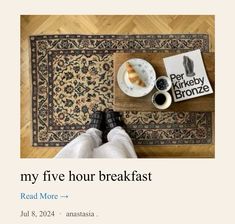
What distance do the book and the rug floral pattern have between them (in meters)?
0.23

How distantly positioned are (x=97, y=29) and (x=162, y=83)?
444mm

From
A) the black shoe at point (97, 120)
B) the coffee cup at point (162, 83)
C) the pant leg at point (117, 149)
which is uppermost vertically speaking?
the coffee cup at point (162, 83)

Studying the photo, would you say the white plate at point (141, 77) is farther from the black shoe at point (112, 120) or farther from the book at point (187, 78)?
the black shoe at point (112, 120)

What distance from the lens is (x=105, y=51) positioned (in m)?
1.31

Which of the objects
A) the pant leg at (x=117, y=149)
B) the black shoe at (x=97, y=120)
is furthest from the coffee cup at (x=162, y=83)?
the black shoe at (x=97, y=120)

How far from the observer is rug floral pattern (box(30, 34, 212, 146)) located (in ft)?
4.28

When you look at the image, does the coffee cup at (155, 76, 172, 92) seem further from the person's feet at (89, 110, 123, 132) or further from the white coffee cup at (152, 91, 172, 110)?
the person's feet at (89, 110, 123, 132)

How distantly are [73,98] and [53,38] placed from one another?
0.29 metres

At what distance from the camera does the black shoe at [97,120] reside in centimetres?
129

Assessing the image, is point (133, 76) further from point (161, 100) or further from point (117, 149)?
point (117, 149)

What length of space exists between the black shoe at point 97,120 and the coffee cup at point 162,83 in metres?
0.34

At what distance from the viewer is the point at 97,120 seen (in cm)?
129

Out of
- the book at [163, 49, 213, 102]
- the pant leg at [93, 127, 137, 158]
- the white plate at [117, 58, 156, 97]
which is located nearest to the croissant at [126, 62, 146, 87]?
the white plate at [117, 58, 156, 97]

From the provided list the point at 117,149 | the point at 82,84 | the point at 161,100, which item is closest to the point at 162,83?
the point at 161,100
